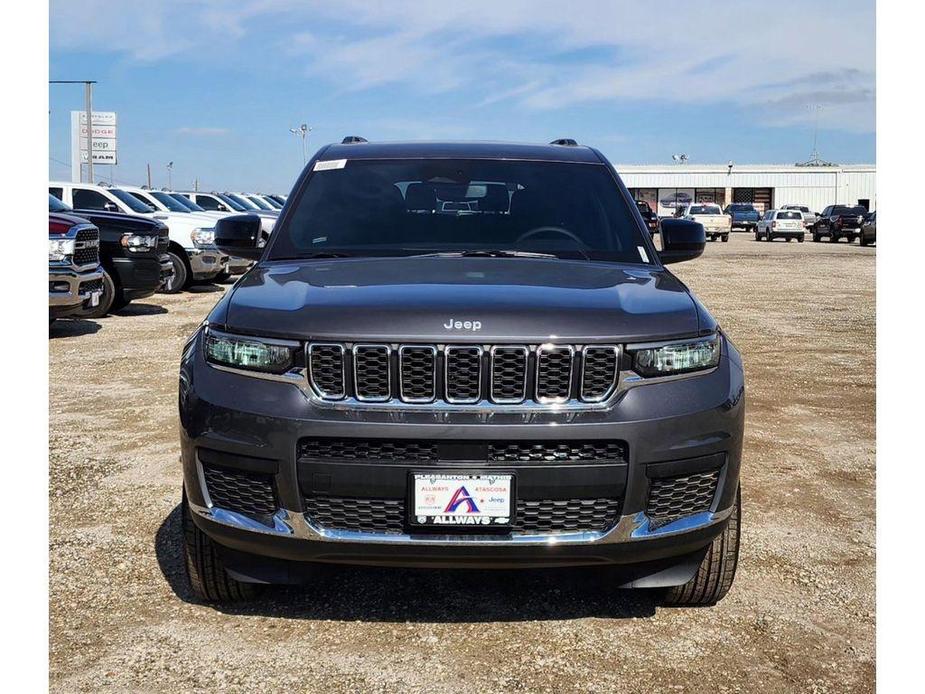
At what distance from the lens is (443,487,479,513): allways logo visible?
2.91 meters

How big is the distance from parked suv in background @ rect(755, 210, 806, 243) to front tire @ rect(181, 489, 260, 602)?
149ft

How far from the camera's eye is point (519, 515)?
295 centimetres

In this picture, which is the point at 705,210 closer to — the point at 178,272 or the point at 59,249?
the point at 178,272

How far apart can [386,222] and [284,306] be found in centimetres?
118

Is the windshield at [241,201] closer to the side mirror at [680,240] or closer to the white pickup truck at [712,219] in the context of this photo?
the white pickup truck at [712,219]

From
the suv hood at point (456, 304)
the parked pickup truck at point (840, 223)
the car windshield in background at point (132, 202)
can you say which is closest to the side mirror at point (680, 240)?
the suv hood at point (456, 304)

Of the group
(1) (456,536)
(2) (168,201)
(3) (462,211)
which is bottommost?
(1) (456,536)

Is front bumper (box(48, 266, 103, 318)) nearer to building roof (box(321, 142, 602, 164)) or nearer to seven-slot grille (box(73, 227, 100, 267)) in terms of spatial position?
seven-slot grille (box(73, 227, 100, 267))

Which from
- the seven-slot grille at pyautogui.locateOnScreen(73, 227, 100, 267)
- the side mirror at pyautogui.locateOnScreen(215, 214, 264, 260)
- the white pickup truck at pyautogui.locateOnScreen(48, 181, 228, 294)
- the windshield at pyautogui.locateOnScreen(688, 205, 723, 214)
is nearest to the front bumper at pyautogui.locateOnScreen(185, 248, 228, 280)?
the white pickup truck at pyautogui.locateOnScreen(48, 181, 228, 294)

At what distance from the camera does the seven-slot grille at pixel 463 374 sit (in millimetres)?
2941

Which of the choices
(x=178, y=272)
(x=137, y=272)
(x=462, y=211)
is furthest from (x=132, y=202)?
(x=462, y=211)

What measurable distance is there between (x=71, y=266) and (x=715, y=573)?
907 cm
